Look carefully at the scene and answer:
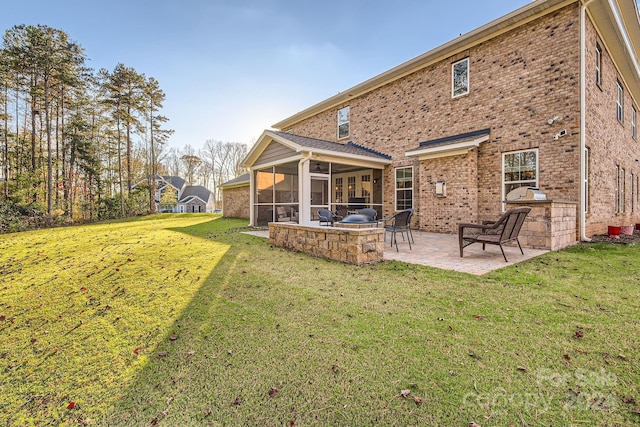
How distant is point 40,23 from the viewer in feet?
46.2

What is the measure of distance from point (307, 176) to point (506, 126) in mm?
6629

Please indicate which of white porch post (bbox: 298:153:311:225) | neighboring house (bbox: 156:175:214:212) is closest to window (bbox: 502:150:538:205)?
white porch post (bbox: 298:153:311:225)

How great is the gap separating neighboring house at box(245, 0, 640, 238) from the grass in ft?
16.1

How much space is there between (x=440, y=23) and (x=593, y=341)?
13.4m

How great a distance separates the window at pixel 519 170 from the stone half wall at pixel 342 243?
603cm

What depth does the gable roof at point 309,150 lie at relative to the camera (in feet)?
31.8

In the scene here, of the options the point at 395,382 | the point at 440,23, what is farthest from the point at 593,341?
the point at 440,23

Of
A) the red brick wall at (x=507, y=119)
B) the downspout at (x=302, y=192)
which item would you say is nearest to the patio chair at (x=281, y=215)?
the downspout at (x=302, y=192)

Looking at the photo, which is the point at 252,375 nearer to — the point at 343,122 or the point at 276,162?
the point at 276,162

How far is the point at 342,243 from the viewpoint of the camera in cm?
548

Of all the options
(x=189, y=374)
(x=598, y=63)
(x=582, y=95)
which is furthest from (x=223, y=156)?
(x=189, y=374)

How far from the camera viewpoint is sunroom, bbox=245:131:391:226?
9.80 m

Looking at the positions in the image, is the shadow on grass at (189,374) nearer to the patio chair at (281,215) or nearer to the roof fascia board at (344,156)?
the roof fascia board at (344,156)

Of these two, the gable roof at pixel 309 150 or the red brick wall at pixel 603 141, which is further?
the gable roof at pixel 309 150
